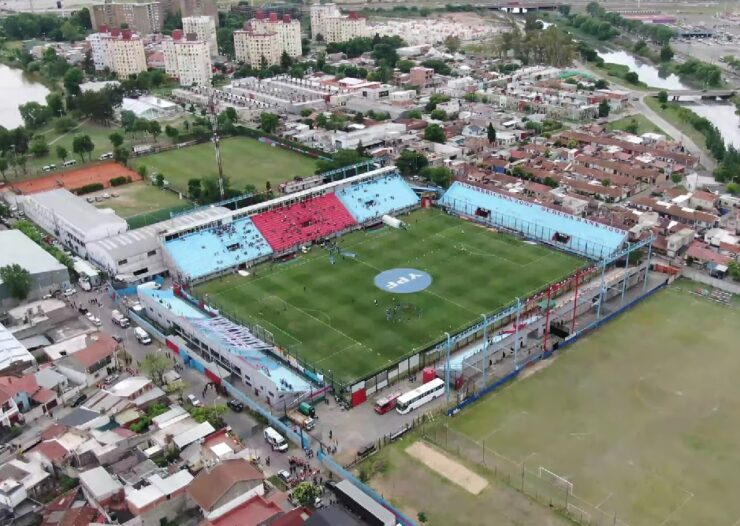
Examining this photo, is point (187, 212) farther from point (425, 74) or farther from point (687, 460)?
point (425, 74)

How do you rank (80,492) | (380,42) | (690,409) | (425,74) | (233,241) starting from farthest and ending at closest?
(380,42)
(425,74)
(233,241)
(690,409)
(80,492)

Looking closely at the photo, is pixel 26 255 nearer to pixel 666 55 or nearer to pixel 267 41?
pixel 267 41

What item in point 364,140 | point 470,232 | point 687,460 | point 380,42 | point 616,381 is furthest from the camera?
point 380,42

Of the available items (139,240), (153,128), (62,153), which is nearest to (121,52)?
(153,128)

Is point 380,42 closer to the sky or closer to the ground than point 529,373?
closer to the sky

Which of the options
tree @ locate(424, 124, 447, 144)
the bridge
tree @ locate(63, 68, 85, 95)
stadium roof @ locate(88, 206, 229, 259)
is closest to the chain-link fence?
stadium roof @ locate(88, 206, 229, 259)

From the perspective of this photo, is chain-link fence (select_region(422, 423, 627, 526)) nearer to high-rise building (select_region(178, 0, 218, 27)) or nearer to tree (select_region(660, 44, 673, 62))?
tree (select_region(660, 44, 673, 62))

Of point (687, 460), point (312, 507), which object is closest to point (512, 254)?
point (687, 460)
